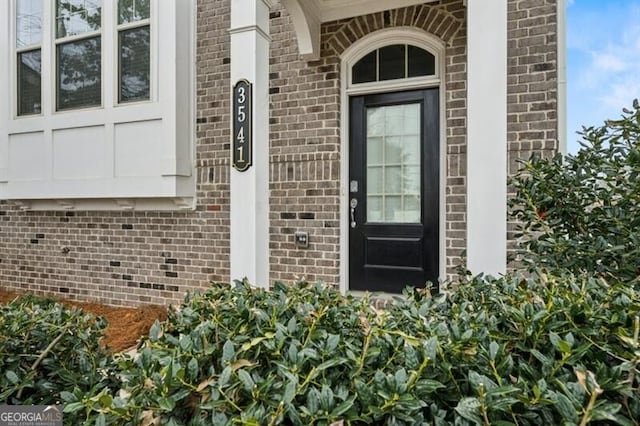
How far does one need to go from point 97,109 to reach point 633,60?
5.42 meters

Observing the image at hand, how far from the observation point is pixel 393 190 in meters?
4.14

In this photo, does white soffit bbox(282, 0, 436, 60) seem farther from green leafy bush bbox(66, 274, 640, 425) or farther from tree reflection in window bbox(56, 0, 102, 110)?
green leafy bush bbox(66, 274, 640, 425)

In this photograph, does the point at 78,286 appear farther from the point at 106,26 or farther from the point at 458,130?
the point at 458,130

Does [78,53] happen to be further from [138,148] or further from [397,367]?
[397,367]

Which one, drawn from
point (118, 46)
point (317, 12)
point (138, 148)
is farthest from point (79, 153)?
point (317, 12)

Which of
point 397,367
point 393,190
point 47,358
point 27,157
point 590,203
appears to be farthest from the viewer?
point 27,157

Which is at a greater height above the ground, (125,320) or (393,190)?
(393,190)

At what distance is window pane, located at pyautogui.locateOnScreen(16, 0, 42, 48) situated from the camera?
17.3 feet

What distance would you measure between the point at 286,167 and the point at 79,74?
289cm

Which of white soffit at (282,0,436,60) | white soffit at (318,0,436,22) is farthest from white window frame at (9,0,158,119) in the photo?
white soffit at (318,0,436,22)

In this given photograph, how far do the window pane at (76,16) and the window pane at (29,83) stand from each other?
530mm

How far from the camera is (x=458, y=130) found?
3.78 meters

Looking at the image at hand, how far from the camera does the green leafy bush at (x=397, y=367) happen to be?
2.87ft

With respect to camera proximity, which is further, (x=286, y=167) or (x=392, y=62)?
(x=286, y=167)
